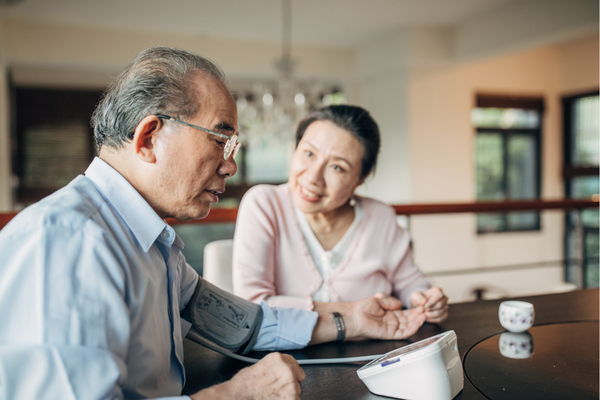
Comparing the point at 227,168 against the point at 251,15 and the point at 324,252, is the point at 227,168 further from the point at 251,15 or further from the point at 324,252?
the point at 251,15

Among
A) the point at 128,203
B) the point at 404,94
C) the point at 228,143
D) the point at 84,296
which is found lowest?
the point at 84,296

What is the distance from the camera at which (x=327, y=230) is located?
5.03ft

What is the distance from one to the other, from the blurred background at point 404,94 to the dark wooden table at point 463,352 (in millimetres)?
3171

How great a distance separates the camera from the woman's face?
57.3 inches

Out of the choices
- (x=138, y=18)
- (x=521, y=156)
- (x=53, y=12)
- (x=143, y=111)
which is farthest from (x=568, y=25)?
(x=53, y=12)

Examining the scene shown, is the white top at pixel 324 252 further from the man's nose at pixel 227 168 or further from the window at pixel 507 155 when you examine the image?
the window at pixel 507 155

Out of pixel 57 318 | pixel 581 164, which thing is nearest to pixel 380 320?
pixel 57 318

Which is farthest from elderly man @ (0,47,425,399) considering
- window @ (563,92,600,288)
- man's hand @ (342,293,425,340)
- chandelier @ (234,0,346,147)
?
window @ (563,92,600,288)

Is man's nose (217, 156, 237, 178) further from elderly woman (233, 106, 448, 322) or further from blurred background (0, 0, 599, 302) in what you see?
blurred background (0, 0, 599, 302)

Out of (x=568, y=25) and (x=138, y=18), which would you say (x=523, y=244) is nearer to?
(x=568, y=25)

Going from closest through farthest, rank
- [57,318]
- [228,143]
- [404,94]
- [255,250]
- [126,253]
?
[57,318], [126,253], [228,143], [255,250], [404,94]

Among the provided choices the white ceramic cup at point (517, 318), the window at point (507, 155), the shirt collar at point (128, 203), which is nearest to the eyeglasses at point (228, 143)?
the shirt collar at point (128, 203)

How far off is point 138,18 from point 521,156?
5416mm

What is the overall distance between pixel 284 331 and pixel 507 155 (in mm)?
6283
